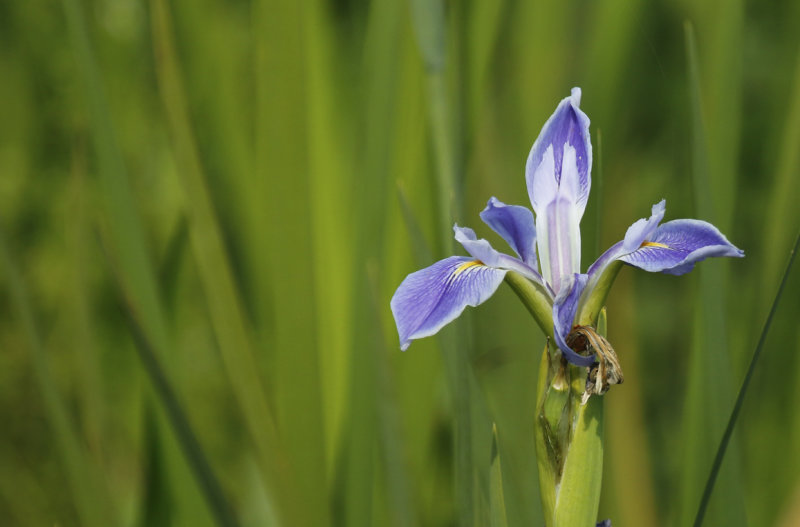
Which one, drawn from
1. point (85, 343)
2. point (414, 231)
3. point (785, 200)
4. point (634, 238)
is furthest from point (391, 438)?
point (785, 200)

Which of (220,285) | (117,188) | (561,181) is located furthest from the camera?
(220,285)

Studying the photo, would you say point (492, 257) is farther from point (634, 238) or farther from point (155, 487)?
point (155, 487)

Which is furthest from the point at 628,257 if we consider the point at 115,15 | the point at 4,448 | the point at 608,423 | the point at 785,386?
the point at 115,15

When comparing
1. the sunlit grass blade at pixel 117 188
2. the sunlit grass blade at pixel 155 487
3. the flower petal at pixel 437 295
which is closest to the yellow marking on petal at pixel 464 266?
the flower petal at pixel 437 295

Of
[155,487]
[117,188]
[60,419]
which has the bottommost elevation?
[155,487]

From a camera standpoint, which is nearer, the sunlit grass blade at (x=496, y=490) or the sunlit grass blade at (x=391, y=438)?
the sunlit grass blade at (x=496, y=490)

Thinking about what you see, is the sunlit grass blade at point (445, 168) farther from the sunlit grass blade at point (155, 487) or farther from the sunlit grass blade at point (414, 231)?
the sunlit grass blade at point (155, 487)
